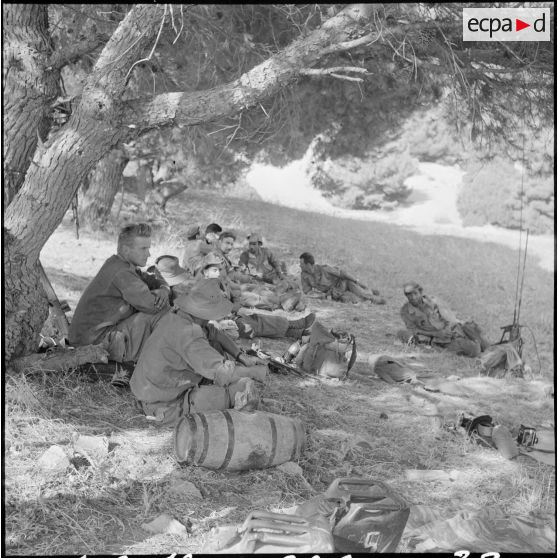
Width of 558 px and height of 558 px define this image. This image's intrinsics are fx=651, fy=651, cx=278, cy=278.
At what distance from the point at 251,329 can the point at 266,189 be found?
96.3 ft

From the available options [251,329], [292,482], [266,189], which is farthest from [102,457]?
[266,189]

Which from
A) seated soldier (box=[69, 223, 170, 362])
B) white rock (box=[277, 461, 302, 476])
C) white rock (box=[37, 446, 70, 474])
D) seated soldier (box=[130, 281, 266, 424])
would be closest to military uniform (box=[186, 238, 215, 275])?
seated soldier (box=[69, 223, 170, 362])

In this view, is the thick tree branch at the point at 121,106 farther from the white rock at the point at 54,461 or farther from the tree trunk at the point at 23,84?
the white rock at the point at 54,461

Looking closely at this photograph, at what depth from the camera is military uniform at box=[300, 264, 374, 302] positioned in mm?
10570

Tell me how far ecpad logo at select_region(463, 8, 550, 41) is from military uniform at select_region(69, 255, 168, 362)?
352 cm

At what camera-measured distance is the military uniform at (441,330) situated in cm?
799

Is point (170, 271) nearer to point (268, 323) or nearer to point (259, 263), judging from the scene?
point (268, 323)

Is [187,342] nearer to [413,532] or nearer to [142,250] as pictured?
[142,250]

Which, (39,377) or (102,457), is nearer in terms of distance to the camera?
(102,457)

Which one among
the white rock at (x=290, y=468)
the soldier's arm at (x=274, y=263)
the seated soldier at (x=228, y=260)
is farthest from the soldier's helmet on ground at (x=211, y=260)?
the white rock at (x=290, y=468)

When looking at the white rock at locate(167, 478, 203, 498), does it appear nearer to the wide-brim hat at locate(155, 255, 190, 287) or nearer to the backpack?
the backpack

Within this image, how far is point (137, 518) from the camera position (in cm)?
339

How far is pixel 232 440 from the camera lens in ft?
12.6

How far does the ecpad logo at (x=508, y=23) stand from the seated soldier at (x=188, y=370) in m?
Result: 3.28
